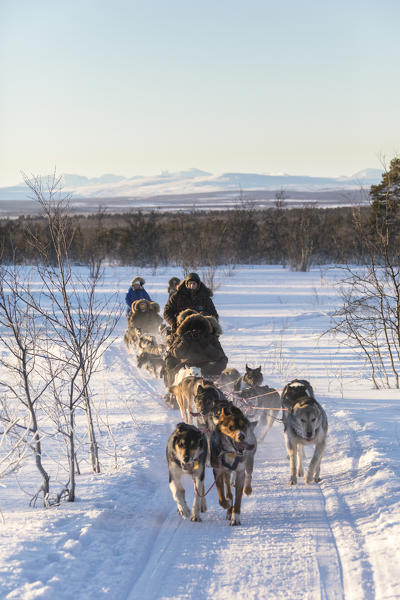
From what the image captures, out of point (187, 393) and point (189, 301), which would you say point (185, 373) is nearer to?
point (187, 393)

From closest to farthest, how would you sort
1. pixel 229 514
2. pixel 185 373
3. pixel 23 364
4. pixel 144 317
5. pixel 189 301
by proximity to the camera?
pixel 229 514 < pixel 23 364 < pixel 185 373 < pixel 189 301 < pixel 144 317

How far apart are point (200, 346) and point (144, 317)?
4749 millimetres

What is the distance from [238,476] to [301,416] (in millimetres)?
962

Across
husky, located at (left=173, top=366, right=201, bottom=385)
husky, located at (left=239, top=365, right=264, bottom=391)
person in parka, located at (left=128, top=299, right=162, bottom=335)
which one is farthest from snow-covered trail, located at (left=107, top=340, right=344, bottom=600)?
person in parka, located at (left=128, top=299, right=162, bottom=335)

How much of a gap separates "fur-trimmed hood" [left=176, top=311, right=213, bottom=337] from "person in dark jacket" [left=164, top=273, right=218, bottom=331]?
1023mm

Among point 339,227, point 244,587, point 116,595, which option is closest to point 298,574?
point 244,587

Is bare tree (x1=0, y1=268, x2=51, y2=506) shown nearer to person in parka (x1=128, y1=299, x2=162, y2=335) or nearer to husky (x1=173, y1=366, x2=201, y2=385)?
husky (x1=173, y1=366, x2=201, y2=385)

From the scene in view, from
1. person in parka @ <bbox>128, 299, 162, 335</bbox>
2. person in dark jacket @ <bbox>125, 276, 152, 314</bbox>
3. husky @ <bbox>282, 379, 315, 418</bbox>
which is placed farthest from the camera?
Answer: person in dark jacket @ <bbox>125, 276, 152, 314</bbox>

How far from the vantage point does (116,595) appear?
3.41 meters

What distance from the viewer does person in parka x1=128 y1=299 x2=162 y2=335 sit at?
12859mm

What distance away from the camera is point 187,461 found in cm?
434

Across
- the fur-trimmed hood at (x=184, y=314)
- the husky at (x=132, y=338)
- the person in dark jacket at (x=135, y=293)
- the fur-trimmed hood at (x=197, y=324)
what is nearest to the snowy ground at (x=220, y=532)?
the fur-trimmed hood at (x=197, y=324)

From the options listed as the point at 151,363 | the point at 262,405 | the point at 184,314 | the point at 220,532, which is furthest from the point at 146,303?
the point at 220,532

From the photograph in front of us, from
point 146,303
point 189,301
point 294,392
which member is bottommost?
point 294,392
